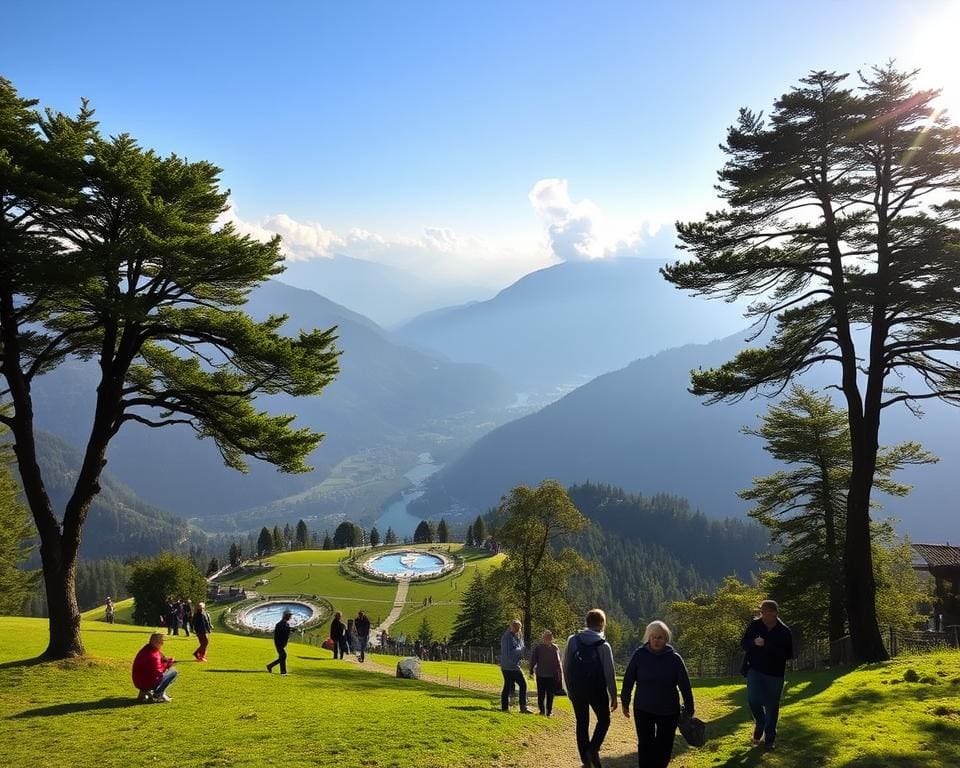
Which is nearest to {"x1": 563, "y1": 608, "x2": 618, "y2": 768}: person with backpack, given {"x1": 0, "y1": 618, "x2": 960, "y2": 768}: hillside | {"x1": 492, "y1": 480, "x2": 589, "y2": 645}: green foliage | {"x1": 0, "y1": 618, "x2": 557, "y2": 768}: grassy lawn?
{"x1": 0, "y1": 618, "x2": 960, "y2": 768}: hillside

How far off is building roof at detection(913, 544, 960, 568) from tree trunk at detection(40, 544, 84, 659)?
4034 centimetres

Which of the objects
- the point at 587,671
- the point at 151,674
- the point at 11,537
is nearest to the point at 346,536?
the point at 11,537

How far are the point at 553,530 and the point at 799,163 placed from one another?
75.1ft

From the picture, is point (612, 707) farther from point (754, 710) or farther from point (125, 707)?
point (125, 707)

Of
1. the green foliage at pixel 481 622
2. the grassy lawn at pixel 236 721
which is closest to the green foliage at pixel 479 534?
the green foliage at pixel 481 622

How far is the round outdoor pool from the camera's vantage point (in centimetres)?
6797

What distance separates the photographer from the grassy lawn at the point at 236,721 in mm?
8562

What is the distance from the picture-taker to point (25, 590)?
141ft

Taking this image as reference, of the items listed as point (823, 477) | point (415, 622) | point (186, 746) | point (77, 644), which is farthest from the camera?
point (415, 622)

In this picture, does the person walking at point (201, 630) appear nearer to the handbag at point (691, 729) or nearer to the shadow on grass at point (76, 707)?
the shadow on grass at point (76, 707)

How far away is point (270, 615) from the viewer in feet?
235

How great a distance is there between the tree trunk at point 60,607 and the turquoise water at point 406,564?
77.3 meters

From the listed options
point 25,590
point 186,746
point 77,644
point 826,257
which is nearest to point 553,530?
point 826,257

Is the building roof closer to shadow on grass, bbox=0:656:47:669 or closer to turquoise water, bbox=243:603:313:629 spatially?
shadow on grass, bbox=0:656:47:669
